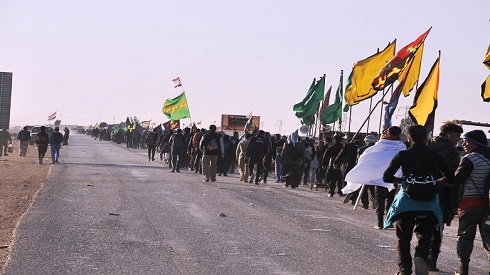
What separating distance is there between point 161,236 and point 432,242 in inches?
173

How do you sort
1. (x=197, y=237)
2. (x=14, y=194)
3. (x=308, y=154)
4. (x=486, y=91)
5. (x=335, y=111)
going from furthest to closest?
(x=335, y=111), (x=308, y=154), (x=14, y=194), (x=486, y=91), (x=197, y=237)

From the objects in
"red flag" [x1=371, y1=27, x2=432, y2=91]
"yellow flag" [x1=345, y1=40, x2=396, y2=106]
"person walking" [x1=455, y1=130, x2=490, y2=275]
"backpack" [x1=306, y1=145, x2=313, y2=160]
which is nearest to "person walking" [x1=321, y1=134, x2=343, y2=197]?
"red flag" [x1=371, y1=27, x2=432, y2=91]

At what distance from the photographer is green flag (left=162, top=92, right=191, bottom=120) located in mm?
56188

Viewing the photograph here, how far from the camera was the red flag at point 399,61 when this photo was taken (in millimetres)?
26078

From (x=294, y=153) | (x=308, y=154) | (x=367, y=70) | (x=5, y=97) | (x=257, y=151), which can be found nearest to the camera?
(x=367, y=70)

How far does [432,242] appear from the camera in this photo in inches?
Answer: 449

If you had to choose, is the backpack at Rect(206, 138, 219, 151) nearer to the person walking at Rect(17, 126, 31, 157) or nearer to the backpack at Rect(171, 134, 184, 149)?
the backpack at Rect(171, 134, 184, 149)

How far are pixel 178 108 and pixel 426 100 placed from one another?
3554 centimetres

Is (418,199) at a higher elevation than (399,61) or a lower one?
lower

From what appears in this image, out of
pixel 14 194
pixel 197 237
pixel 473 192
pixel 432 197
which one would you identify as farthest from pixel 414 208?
pixel 14 194

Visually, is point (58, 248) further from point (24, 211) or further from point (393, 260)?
point (24, 211)

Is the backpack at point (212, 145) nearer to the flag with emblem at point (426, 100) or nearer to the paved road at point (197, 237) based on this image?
the paved road at point (197, 237)

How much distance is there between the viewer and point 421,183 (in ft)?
34.0

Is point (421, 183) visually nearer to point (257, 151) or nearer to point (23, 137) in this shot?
point (257, 151)
